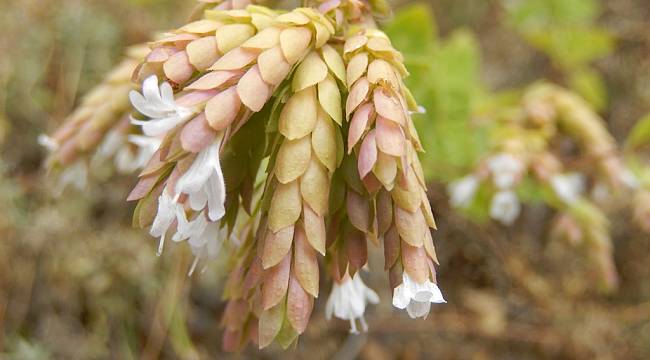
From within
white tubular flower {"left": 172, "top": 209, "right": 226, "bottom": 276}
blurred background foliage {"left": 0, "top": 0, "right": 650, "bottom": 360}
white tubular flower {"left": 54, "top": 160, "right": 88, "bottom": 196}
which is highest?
white tubular flower {"left": 172, "top": 209, "right": 226, "bottom": 276}

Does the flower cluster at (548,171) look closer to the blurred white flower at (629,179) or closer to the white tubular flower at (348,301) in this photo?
the blurred white flower at (629,179)

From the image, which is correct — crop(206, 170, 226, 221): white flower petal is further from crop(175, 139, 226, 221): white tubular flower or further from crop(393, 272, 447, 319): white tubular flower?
crop(393, 272, 447, 319): white tubular flower

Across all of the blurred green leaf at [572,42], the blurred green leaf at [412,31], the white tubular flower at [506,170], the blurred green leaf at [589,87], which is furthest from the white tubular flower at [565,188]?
the blurred green leaf at [572,42]

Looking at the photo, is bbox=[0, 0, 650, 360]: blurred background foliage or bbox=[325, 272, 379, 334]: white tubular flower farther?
bbox=[0, 0, 650, 360]: blurred background foliage

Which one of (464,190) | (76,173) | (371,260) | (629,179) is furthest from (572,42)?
(76,173)

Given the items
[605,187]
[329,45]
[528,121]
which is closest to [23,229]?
[329,45]

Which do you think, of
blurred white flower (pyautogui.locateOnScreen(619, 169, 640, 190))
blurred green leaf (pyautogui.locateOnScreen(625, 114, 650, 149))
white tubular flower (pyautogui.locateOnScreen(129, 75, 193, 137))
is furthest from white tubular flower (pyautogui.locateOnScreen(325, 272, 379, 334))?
blurred white flower (pyautogui.locateOnScreen(619, 169, 640, 190))
